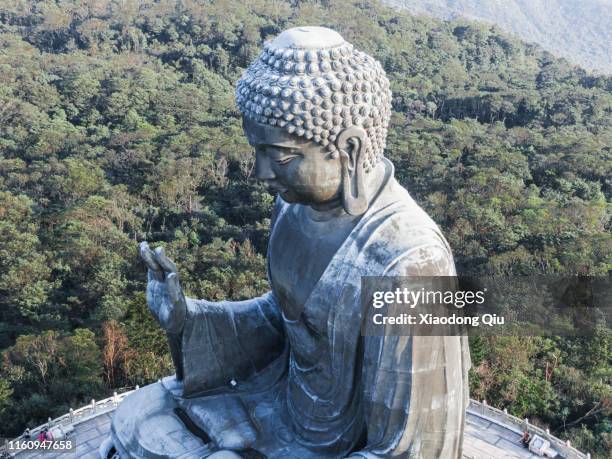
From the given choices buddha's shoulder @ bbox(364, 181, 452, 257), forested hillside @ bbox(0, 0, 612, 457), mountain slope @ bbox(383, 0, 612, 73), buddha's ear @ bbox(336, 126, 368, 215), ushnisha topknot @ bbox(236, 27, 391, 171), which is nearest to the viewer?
ushnisha topknot @ bbox(236, 27, 391, 171)

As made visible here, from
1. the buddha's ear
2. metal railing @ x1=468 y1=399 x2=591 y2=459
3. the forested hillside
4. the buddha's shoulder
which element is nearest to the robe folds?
the buddha's shoulder

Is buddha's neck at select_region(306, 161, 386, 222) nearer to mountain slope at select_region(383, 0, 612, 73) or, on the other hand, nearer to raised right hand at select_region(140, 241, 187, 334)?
raised right hand at select_region(140, 241, 187, 334)

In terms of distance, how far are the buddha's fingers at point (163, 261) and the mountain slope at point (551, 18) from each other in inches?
2599

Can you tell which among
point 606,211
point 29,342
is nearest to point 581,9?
point 606,211

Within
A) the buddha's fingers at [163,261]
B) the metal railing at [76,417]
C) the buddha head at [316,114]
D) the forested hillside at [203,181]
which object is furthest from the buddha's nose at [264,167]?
the forested hillside at [203,181]

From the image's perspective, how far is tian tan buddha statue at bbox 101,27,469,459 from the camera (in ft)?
13.0

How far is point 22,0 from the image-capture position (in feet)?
162

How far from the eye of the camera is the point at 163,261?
14.4 ft

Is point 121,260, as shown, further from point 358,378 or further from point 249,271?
point 358,378

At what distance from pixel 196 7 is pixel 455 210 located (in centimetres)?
2970

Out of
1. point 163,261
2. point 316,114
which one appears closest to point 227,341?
point 163,261

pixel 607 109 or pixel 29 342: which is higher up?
pixel 29 342

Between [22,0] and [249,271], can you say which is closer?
[249,271]

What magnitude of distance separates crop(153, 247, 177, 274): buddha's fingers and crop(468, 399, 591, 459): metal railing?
6254mm
